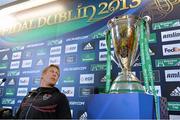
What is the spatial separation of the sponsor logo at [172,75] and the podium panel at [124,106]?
2.49ft

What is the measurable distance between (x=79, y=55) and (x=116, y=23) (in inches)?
41.1

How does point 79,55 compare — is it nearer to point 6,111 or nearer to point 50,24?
point 50,24

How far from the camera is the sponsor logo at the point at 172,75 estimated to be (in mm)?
1605

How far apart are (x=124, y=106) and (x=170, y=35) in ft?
3.41

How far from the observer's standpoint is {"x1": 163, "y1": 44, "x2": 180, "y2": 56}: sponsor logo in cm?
166

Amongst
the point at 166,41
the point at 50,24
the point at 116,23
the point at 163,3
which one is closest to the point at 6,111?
the point at 50,24

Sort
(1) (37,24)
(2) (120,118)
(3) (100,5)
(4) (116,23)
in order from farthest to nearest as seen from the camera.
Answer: (1) (37,24)
(3) (100,5)
(4) (116,23)
(2) (120,118)

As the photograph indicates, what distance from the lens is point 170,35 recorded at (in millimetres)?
Result: 1719

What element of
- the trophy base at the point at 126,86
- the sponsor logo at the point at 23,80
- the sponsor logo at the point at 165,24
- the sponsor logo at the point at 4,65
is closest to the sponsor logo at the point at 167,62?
the sponsor logo at the point at 165,24

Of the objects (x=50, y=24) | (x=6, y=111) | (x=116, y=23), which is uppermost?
(x=50, y=24)

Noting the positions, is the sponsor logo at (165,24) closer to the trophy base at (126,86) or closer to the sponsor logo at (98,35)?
the sponsor logo at (98,35)

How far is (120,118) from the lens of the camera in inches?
35.2

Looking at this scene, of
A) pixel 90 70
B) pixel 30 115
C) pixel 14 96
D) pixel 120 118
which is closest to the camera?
pixel 120 118

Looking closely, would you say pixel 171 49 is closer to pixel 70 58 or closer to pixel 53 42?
pixel 70 58
